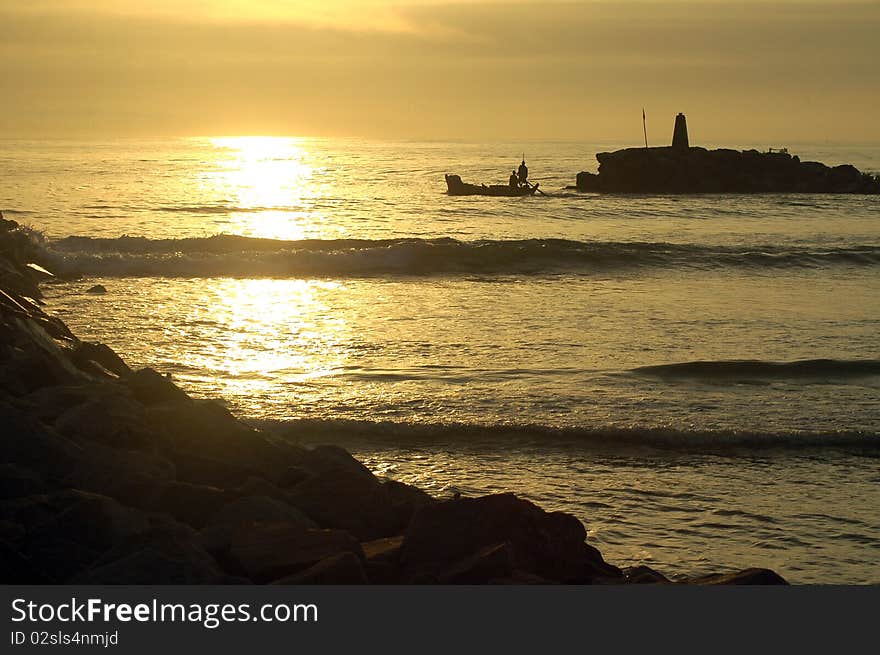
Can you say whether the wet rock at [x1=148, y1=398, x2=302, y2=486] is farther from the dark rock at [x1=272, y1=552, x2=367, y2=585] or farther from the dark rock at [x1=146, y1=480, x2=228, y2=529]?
the dark rock at [x1=272, y1=552, x2=367, y2=585]

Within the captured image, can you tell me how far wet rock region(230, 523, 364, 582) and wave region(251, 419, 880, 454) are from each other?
15.3 feet

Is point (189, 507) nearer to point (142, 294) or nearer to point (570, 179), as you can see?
point (142, 294)

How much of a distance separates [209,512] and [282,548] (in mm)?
933

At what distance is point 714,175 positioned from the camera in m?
69.7

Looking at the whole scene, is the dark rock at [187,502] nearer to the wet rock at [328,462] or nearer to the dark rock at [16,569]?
the wet rock at [328,462]

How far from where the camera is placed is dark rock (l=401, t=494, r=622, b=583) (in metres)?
5.48

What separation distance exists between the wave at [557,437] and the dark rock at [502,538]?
161 inches

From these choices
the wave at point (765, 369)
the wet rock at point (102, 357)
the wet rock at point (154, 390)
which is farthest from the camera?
the wave at point (765, 369)

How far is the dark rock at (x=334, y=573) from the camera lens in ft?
16.0

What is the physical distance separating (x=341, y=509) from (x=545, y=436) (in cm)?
419

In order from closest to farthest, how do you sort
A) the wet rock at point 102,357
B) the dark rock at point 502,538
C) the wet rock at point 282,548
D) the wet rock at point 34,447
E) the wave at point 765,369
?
the wet rock at point 282,548
the dark rock at point 502,538
the wet rock at point 34,447
the wet rock at point 102,357
the wave at point 765,369

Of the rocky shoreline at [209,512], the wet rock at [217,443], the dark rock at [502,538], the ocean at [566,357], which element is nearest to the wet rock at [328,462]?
the rocky shoreline at [209,512]

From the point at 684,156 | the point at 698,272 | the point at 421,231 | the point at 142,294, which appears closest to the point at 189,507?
the point at 142,294

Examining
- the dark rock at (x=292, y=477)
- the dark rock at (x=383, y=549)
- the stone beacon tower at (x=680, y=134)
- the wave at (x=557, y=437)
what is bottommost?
the wave at (x=557, y=437)
